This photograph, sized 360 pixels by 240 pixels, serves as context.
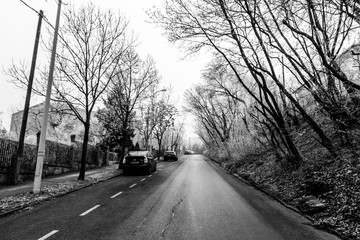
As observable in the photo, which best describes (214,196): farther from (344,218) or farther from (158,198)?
(344,218)

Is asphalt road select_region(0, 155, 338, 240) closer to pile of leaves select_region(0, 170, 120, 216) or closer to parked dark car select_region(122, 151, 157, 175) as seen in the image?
pile of leaves select_region(0, 170, 120, 216)

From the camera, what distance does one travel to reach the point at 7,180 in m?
13.3

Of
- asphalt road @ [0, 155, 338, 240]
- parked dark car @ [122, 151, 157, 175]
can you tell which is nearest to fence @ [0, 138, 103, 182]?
parked dark car @ [122, 151, 157, 175]

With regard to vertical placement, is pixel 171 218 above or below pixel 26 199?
below

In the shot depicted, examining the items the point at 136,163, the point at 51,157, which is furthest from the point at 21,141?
the point at 136,163

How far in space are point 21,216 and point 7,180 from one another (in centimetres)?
760

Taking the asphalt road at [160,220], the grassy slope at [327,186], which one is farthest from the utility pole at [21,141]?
the grassy slope at [327,186]

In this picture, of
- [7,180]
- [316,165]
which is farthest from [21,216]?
[316,165]

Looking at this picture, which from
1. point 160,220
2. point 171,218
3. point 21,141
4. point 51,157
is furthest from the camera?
point 51,157

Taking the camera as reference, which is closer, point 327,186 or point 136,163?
point 327,186

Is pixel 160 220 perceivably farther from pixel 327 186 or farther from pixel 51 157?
pixel 51 157

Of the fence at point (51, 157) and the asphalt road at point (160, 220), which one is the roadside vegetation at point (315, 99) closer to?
the asphalt road at point (160, 220)

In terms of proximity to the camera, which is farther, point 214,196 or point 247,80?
point 247,80

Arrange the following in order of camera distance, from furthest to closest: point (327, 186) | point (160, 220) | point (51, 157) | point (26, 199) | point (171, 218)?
point (51, 157)
point (26, 199)
point (327, 186)
point (171, 218)
point (160, 220)
